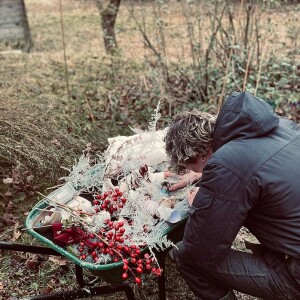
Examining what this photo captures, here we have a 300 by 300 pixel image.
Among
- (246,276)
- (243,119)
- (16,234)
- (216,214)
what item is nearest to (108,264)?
(216,214)

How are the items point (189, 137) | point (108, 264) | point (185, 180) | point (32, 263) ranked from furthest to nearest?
point (32, 263)
point (185, 180)
point (189, 137)
point (108, 264)

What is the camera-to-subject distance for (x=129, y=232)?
2490 mm

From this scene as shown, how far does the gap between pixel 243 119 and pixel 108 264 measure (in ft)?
3.09

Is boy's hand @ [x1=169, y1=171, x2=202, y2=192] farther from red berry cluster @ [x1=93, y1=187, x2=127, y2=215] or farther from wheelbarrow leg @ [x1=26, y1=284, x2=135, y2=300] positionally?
wheelbarrow leg @ [x1=26, y1=284, x2=135, y2=300]

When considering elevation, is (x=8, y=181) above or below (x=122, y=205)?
below

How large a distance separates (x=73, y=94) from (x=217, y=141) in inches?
150

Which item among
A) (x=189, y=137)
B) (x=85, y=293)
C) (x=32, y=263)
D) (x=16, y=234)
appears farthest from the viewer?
(x=16, y=234)

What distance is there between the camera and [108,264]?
2330 millimetres

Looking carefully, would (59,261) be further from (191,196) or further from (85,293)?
(191,196)

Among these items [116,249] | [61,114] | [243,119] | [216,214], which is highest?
[243,119]

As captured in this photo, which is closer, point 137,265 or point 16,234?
point 137,265

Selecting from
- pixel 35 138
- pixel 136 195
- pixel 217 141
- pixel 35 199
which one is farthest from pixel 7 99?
pixel 217 141

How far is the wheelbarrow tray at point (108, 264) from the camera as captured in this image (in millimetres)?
2330

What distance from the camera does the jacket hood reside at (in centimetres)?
226
